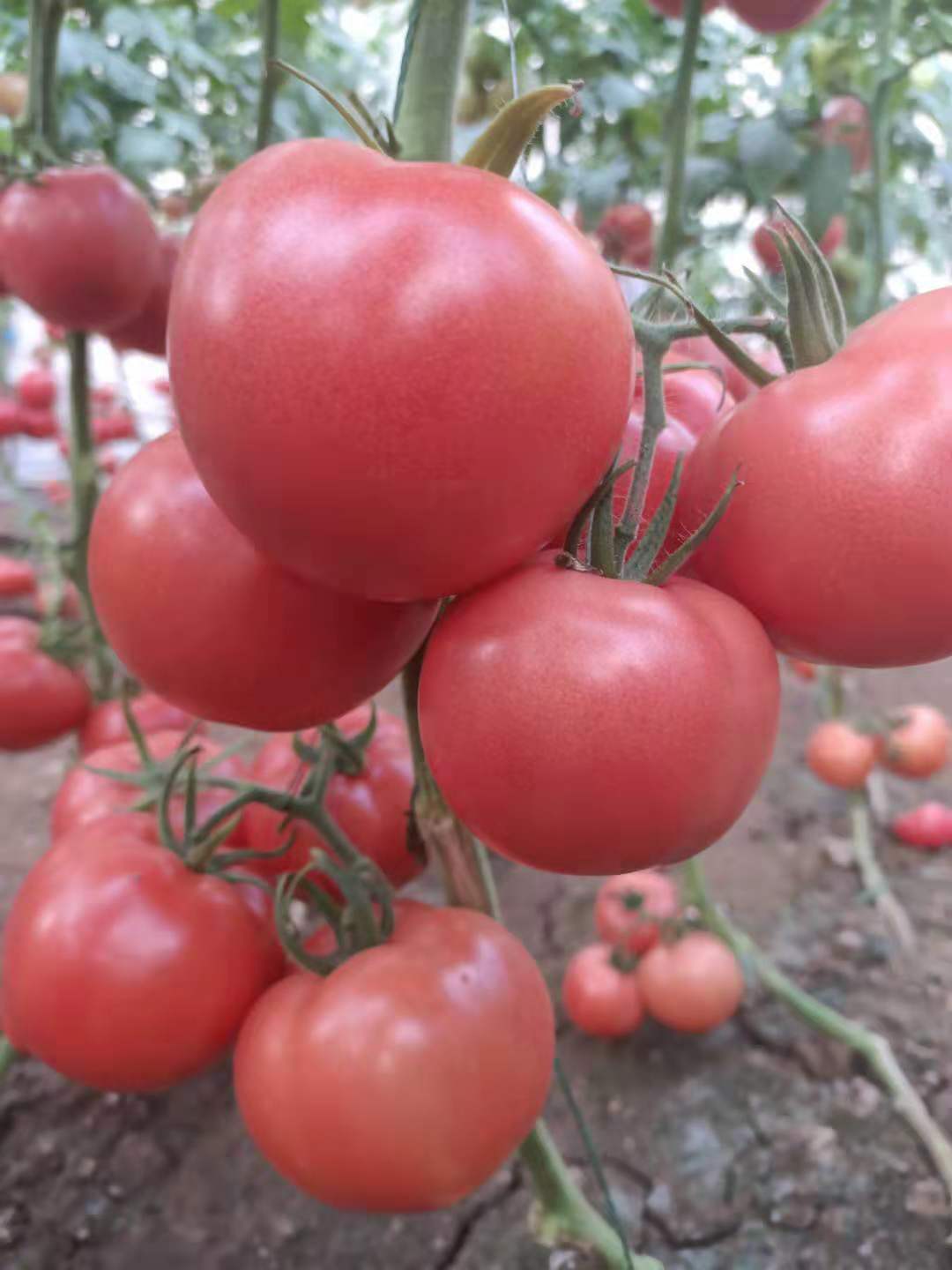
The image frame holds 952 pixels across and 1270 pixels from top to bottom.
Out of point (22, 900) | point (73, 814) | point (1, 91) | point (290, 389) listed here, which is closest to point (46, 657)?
point (73, 814)

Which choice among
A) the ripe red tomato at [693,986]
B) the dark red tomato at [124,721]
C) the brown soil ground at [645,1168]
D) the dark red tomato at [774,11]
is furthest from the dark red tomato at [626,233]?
the brown soil ground at [645,1168]

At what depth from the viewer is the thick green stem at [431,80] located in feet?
1.64

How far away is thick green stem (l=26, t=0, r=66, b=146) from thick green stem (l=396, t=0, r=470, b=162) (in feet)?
2.76

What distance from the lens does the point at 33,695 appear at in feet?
4.21

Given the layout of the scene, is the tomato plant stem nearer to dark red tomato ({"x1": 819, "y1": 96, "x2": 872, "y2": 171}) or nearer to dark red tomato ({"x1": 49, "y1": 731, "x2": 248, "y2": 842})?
dark red tomato ({"x1": 49, "y1": 731, "x2": 248, "y2": 842})

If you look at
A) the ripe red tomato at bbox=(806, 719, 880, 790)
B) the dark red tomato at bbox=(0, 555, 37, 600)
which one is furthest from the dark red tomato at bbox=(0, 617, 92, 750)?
the ripe red tomato at bbox=(806, 719, 880, 790)

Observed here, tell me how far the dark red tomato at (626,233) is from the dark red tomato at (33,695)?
102 cm

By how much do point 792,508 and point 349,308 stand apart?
19 cm

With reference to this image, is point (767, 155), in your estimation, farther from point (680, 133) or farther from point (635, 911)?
point (635, 911)

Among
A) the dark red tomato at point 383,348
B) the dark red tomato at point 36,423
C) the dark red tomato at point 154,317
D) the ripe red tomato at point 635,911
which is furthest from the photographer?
the dark red tomato at point 36,423

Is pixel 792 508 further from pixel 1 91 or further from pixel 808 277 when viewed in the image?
pixel 1 91

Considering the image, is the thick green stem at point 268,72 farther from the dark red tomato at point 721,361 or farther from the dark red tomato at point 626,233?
the dark red tomato at point 626,233

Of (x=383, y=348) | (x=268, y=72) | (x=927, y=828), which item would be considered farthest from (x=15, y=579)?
(x=383, y=348)

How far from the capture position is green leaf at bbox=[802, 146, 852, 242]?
118cm
